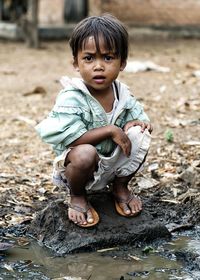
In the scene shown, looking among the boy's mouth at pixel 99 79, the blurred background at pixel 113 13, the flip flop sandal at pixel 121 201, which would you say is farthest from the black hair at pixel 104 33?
the blurred background at pixel 113 13

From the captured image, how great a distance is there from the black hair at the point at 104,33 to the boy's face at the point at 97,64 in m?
0.02

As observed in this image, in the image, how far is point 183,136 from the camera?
6332 mm

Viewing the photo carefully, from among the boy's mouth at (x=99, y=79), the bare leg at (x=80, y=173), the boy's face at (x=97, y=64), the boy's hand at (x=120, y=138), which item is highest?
the boy's face at (x=97, y=64)

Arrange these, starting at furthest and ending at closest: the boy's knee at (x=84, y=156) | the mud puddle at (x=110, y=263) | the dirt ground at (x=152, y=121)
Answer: the dirt ground at (x=152, y=121) < the boy's knee at (x=84, y=156) < the mud puddle at (x=110, y=263)

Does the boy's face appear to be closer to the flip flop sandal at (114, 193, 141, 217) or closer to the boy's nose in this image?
the boy's nose

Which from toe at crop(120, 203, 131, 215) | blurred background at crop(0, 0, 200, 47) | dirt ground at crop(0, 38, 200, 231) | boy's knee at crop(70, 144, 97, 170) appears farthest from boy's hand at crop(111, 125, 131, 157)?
blurred background at crop(0, 0, 200, 47)

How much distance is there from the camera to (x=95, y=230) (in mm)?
4105

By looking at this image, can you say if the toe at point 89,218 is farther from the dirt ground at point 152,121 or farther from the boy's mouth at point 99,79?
the boy's mouth at point 99,79

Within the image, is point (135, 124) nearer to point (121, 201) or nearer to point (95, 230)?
point (121, 201)

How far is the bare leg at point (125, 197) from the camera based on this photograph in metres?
4.23

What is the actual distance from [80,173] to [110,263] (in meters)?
→ 0.49

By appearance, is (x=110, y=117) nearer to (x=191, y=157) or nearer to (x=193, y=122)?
(x=191, y=157)

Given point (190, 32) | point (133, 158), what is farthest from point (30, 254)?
point (190, 32)

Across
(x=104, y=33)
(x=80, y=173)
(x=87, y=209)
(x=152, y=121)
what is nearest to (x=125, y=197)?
(x=87, y=209)
